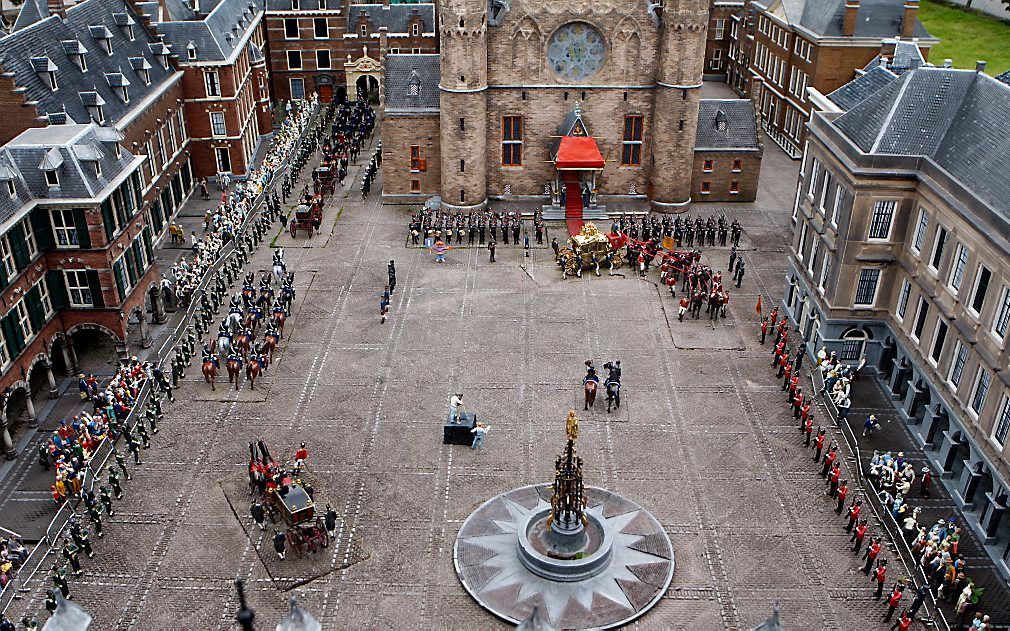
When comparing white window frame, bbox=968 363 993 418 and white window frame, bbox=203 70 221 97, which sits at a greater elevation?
white window frame, bbox=203 70 221 97

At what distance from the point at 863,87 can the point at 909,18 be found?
1216 inches

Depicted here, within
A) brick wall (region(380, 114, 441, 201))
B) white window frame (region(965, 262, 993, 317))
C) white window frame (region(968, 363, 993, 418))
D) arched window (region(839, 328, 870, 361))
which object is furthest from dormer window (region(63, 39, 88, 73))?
white window frame (region(968, 363, 993, 418))

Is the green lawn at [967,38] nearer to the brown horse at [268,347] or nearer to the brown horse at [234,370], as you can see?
the brown horse at [268,347]

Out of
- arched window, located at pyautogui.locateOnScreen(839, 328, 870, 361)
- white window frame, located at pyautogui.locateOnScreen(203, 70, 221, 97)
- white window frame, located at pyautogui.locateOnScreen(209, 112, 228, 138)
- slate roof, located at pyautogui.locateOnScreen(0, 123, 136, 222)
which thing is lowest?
arched window, located at pyautogui.locateOnScreen(839, 328, 870, 361)

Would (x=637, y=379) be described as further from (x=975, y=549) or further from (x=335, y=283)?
(x=335, y=283)

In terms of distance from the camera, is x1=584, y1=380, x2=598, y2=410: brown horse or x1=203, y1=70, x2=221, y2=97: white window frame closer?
x1=584, y1=380, x2=598, y2=410: brown horse

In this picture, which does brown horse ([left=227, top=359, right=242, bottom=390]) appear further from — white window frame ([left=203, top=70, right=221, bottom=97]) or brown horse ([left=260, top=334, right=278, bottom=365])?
white window frame ([left=203, top=70, right=221, bottom=97])

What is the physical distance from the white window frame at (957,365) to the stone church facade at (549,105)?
104 feet

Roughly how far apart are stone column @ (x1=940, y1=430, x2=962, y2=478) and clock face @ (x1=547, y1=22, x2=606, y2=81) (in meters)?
37.5

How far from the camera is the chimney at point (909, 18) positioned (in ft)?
237

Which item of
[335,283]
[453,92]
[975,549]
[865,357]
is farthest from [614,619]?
[453,92]

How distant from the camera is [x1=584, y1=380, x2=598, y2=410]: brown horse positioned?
42625 millimetres

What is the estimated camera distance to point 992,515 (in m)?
34.5

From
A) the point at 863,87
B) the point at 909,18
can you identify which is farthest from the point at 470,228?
the point at 909,18
